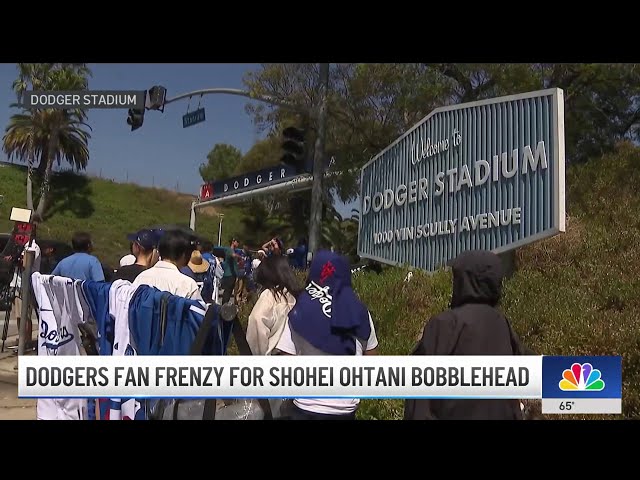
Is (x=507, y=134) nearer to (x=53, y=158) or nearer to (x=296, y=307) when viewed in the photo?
(x=296, y=307)

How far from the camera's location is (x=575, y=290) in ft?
18.0

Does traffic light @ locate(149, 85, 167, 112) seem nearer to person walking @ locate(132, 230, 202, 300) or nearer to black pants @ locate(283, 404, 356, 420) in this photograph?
person walking @ locate(132, 230, 202, 300)

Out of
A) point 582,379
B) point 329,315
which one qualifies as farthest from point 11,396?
point 582,379

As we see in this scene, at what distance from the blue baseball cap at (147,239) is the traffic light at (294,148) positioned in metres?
3.39

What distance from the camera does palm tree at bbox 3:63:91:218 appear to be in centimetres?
472

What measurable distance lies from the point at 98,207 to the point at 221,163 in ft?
5.80

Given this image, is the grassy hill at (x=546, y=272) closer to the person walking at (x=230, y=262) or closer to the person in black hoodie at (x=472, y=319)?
the person walking at (x=230, y=262)

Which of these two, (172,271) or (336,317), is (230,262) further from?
(336,317)

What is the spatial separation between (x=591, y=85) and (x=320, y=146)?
383 cm

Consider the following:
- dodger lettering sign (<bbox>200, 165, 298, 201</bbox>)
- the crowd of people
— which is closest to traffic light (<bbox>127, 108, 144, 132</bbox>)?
the crowd of people

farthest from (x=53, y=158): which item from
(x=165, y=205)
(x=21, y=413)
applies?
(x=21, y=413)

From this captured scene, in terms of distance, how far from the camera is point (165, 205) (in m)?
6.41

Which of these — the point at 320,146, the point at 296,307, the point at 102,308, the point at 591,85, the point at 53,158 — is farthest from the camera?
the point at 591,85

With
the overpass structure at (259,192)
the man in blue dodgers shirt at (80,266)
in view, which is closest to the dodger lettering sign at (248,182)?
the overpass structure at (259,192)
